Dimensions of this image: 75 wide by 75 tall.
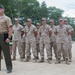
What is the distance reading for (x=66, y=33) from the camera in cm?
1186

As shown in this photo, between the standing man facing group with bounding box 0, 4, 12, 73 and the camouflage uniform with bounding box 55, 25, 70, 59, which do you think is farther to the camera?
the camouflage uniform with bounding box 55, 25, 70, 59

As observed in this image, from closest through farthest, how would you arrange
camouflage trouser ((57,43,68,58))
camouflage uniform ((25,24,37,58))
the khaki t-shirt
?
the khaki t-shirt
camouflage trouser ((57,43,68,58))
camouflage uniform ((25,24,37,58))

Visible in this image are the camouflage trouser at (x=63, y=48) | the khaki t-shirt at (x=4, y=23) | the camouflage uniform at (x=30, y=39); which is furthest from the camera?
the camouflage uniform at (x=30, y=39)

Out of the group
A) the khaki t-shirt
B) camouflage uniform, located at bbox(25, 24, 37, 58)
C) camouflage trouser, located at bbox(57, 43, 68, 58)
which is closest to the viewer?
the khaki t-shirt

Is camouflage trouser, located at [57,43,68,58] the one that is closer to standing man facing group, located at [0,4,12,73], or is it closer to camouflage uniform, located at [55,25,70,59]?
camouflage uniform, located at [55,25,70,59]

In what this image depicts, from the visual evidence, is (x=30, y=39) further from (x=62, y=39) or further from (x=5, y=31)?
(x=5, y=31)

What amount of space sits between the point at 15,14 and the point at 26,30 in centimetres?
4823

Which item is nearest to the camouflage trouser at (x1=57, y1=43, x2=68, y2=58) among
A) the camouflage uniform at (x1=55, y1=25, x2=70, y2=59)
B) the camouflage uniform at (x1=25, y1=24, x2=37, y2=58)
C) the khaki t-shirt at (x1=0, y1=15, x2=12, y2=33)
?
the camouflage uniform at (x1=55, y1=25, x2=70, y2=59)

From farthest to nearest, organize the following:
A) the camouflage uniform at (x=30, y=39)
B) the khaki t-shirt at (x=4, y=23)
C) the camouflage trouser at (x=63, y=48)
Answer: the camouflage uniform at (x=30, y=39) < the camouflage trouser at (x=63, y=48) < the khaki t-shirt at (x=4, y=23)

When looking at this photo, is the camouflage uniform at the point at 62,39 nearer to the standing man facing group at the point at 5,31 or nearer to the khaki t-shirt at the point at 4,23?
the standing man facing group at the point at 5,31

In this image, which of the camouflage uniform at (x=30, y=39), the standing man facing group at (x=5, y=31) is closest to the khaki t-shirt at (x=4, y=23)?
the standing man facing group at (x=5, y=31)

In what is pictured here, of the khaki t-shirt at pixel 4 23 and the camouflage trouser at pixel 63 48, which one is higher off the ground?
the khaki t-shirt at pixel 4 23

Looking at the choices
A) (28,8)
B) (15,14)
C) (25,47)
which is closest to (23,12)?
(28,8)

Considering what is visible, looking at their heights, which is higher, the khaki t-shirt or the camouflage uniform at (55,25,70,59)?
the khaki t-shirt
